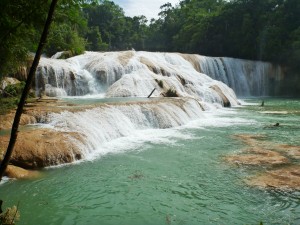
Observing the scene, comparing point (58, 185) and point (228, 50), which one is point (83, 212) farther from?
point (228, 50)

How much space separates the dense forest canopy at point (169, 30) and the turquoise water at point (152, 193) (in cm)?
290

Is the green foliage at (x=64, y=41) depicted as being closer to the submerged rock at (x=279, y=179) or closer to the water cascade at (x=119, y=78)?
the submerged rock at (x=279, y=179)

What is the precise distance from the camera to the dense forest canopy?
4.46 meters

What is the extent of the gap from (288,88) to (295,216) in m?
36.1

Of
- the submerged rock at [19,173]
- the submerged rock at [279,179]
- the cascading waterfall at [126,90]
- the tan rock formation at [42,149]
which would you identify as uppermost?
the cascading waterfall at [126,90]

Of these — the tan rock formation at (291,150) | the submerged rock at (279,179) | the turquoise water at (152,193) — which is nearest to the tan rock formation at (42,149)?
the turquoise water at (152,193)

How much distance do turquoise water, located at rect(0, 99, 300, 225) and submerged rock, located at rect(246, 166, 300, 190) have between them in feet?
1.03

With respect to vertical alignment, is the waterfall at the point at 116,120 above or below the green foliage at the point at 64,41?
below

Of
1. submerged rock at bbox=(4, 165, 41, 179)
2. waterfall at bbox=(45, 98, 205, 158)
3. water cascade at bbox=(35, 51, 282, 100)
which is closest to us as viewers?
submerged rock at bbox=(4, 165, 41, 179)

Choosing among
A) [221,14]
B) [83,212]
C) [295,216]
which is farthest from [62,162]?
[221,14]

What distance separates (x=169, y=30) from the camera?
6306 cm

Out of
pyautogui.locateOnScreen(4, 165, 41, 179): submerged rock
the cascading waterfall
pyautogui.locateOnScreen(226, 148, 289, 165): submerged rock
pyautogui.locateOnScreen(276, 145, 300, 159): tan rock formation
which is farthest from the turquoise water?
the cascading waterfall

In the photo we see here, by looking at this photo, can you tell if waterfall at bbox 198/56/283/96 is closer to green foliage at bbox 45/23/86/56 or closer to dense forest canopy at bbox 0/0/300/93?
dense forest canopy at bbox 0/0/300/93

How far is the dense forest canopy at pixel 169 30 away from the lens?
4.46 m
